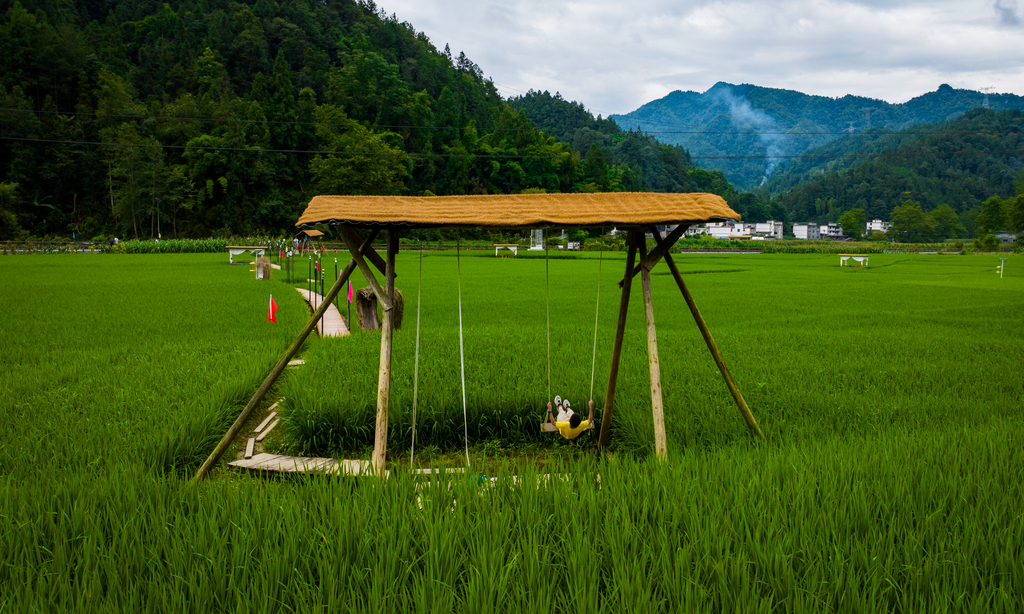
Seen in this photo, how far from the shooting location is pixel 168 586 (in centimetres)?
235

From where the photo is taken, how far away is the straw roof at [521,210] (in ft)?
12.7

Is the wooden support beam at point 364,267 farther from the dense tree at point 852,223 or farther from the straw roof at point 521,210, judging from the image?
the dense tree at point 852,223

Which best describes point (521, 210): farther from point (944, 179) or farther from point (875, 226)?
point (944, 179)

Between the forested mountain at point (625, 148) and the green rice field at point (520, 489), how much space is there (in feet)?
342

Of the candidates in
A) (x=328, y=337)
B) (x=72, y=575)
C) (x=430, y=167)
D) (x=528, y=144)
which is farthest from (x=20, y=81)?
(x=72, y=575)

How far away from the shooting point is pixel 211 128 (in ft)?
230

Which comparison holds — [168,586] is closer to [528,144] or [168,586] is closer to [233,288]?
[233,288]

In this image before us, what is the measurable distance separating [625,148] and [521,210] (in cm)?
13011

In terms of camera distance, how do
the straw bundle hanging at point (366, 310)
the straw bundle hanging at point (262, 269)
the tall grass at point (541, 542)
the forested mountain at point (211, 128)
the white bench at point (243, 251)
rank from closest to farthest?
the tall grass at point (541, 542), the straw bundle hanging at point (366, 310), the straw bundle hanging at point (262, 269), the white bench at point (243, 251), the forested mountain at point (211, 128)

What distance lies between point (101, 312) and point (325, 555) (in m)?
12.3

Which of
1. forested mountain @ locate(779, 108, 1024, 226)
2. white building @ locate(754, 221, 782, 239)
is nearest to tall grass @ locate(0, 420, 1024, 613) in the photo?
white building @ locate(754, 221, 782, 239)

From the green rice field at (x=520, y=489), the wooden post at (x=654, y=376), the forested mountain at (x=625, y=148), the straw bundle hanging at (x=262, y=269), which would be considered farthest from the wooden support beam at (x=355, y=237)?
the forested mountain at (x=625, y=148)

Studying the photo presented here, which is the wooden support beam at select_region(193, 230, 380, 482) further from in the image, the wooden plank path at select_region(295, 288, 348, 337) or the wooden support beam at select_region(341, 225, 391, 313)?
the wooden plank path at select_region(295, 288, 348, 337)

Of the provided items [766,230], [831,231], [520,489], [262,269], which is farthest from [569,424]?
[831,231]
